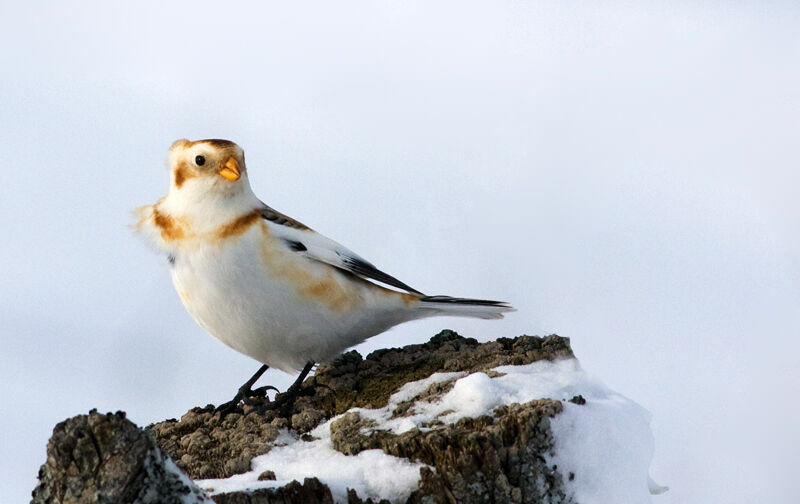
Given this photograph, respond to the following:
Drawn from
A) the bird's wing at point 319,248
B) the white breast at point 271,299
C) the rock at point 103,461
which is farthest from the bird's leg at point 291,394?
the rock at point 103,461

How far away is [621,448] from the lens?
5578mm

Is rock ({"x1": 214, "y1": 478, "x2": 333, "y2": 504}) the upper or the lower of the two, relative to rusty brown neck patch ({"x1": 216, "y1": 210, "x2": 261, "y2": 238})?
lower

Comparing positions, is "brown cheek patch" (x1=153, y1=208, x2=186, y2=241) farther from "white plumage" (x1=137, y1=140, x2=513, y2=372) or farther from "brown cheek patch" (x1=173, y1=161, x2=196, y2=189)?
"brown cheek patch" (x1=173, y1=161, x2=196, y2=189)

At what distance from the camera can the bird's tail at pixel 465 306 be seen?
759 centimetres

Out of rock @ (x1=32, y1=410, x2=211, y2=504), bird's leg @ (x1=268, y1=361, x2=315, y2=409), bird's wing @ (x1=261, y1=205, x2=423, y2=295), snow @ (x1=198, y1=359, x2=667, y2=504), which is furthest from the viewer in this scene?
bird's wing @ (x1=261, y1=205, x2=423, y2=295)

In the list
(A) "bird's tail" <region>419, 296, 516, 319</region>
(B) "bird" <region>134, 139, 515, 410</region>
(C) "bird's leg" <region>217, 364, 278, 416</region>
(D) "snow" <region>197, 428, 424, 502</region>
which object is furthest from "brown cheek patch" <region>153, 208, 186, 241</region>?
(D) "snow" <region>197, 428, 424, 502</region>

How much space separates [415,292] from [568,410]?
7.72 ft

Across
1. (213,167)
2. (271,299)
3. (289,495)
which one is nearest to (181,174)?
(213,167)

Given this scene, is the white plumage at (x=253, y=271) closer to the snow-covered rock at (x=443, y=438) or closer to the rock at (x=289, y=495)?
the snow-covered rock at (x=443, y=438)

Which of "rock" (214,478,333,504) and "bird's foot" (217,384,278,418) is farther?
"bird's foot" (217,384,278,418)

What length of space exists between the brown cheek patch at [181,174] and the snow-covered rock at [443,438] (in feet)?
5.09

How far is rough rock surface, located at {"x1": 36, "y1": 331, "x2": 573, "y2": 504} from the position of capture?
506 centimetres

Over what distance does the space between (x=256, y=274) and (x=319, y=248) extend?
0.51 meters

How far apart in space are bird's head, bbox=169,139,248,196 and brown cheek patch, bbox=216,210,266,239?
0.62 ft
